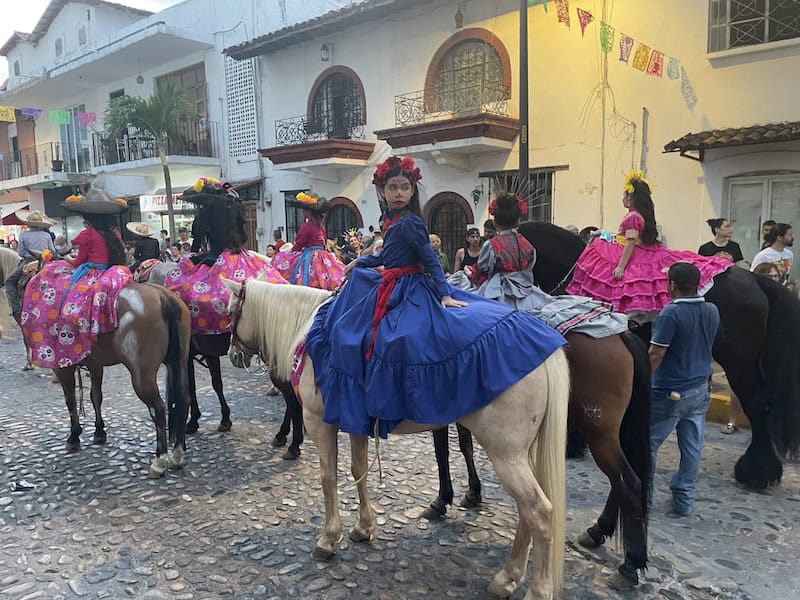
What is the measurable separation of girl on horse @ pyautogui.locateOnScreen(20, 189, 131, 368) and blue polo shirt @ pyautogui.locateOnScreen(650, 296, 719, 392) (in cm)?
441

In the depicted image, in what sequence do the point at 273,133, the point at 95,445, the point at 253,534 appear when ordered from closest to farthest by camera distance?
the point at 253,534
the point at 95,445
the point at 273,133

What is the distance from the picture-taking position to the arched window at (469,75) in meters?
12.0

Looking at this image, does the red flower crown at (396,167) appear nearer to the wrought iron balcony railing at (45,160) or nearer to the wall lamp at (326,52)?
the wall lamp at (326,52)

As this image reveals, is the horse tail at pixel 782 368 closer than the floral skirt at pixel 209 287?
Yes

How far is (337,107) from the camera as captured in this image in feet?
49.9

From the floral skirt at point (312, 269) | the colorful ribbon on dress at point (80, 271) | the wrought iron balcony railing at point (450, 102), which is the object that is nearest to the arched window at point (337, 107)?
the wrought iron balcony railing at point (450, 102)

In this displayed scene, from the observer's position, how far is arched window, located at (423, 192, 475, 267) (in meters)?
12.8

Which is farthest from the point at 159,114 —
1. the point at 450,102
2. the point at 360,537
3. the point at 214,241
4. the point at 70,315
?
the point at 360,537

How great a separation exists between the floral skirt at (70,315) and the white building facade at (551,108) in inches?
323

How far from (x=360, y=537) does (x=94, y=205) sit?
364cm

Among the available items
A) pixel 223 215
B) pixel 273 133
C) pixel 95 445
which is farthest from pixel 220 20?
pixel 95 445

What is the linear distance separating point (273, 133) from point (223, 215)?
1201 cm

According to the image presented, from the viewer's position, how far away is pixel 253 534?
3752mm

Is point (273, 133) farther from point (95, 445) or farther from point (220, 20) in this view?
point (95, 445)
